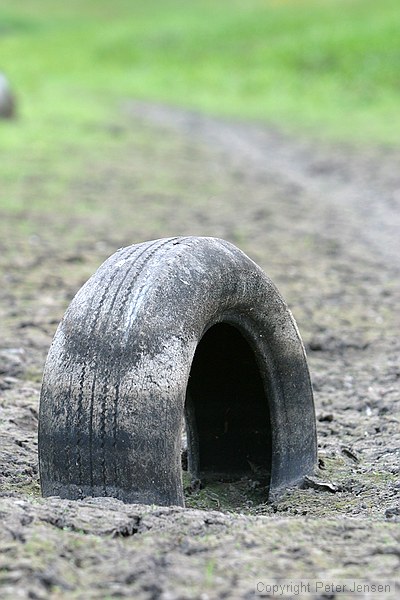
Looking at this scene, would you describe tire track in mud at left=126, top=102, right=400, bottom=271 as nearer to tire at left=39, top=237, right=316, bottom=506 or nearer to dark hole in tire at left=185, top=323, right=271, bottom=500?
dark hole in tire at left=185, top=323, right=271, bottom=500

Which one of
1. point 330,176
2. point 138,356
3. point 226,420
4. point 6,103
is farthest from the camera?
point 6,103

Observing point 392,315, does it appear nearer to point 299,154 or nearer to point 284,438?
point 284,438

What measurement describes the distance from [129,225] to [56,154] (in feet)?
15.7

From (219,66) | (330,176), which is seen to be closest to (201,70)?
(219,66)

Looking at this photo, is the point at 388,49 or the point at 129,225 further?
the point at 388,49

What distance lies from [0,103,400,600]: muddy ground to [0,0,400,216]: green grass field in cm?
135

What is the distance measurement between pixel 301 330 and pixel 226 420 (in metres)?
1.86

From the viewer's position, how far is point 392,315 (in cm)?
602

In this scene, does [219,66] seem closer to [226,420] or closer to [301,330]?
[301,330]

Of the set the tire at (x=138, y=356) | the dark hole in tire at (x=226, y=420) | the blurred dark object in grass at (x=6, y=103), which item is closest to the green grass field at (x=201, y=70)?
the blurred dark object in grass at (x=6, y=103)

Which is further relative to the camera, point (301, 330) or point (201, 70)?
point (201, 70)

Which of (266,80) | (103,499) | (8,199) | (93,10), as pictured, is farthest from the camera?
(93,10)

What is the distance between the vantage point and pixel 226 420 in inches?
150

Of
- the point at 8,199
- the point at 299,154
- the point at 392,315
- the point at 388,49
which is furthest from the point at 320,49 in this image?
the point at 392,315
